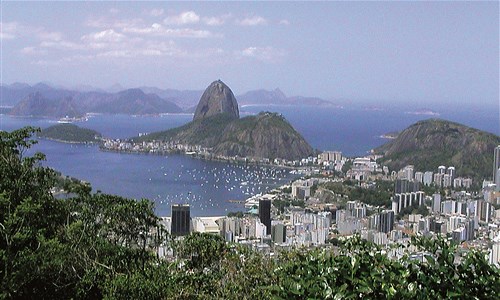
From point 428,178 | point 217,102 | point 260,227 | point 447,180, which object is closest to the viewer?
point 260,227

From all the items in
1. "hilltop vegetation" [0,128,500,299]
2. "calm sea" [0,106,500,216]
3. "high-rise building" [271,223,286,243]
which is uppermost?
"hilltop vegetation" [0,128,500,299]

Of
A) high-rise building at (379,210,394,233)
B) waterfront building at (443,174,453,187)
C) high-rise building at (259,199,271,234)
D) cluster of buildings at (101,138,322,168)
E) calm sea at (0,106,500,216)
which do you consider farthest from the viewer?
cluster of buildings at (101,138,322,168)

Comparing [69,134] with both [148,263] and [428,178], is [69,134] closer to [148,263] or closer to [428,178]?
[428,178]

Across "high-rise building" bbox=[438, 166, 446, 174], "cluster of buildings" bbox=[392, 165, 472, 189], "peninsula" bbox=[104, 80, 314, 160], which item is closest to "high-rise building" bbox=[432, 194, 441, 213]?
"cluster of buildings" bbox=[392, 165, 472, 189]

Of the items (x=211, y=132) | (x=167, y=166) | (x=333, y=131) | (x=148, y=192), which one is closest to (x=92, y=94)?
(x=333, y=131)

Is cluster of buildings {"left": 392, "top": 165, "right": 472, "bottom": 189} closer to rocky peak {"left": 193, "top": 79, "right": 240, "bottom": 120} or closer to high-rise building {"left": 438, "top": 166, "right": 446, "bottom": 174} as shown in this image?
high-rise building {"left": 438, "top": 166, "right": 446, "bottom": 174}

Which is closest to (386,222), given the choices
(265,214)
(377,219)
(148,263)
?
(377,219)

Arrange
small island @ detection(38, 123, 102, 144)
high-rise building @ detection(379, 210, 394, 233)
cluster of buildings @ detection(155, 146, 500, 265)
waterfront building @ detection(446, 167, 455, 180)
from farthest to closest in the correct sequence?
1. small island @ detection(38, 123, 102, 144)
2. waterfront building @ detection(446, 167, 455, 180)
3. high-rise building @ detection(379, 210, 394, 233)
4. cluster of buildings @ detection(155, 146, 500, 265)
